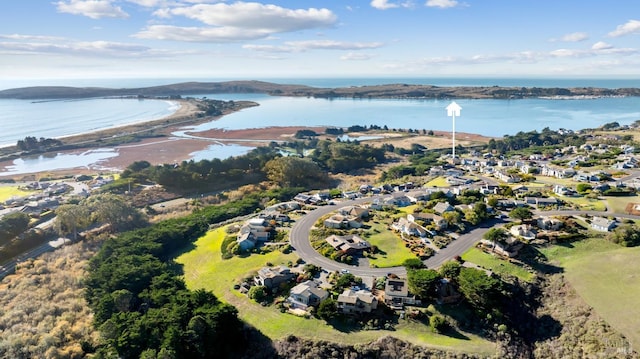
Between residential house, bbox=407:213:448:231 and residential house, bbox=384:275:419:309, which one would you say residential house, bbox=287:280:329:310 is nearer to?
residential house, bbox=384:275:419:309

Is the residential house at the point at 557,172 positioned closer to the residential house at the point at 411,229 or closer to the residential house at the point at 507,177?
the residential house at the point at 507,177

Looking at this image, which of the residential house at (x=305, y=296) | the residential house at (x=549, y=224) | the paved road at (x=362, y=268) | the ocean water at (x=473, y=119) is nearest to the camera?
the residential house at (x=305, y=296)

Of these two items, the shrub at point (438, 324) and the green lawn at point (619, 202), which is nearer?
the shrub at point (438, 324)

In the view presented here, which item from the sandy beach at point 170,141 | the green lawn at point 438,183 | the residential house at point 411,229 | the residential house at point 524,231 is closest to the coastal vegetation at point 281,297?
the residential house at point 524,231

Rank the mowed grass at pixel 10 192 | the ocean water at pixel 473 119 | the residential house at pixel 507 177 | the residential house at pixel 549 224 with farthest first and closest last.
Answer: the ocean water at pixel 473 119 → the mowed grass at pixel 10 192 → the residential house at pixel 507 177 → the residential house at pixel 549 224

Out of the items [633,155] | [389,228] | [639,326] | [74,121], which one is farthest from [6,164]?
[633,155]

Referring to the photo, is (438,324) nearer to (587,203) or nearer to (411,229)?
(411,229)

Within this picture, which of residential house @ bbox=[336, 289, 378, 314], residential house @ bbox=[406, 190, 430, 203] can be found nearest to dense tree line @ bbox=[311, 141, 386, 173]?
residential house @ bbox=[406, 190, 430, 203]


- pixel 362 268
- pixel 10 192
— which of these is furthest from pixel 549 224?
pixel 10 192
